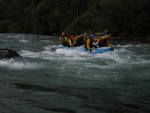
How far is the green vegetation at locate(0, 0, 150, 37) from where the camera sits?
4581cm

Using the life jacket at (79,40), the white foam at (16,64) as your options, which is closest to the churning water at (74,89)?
the white foam at (16,64)

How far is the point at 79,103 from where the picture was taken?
329 inches

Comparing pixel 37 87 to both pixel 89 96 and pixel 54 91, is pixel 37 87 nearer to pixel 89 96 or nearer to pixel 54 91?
pixel 54 91

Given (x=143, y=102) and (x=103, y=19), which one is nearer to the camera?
(x=143, y=102)

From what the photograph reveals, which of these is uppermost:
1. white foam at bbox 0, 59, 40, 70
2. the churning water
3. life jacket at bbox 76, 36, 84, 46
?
life jacket at bbox 76, 36, 84, 46

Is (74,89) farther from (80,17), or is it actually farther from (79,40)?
(80,17)

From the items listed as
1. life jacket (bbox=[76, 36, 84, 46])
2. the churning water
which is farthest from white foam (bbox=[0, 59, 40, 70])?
life jacket (bbox=[76, 36, 84, 46])

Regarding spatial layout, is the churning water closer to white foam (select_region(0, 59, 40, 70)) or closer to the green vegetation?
white foam (select_region(0, 59, 40, 70))

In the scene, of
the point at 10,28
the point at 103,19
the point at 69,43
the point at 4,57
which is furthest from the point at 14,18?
the point at 4,57

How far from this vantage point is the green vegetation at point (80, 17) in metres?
45.8

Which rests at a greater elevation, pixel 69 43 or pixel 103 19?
pixel 103 19

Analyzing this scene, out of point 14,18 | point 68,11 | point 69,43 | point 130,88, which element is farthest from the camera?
point 14,18

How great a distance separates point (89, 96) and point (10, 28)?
7307 cm

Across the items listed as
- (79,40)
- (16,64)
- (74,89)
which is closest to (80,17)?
(79,40)
